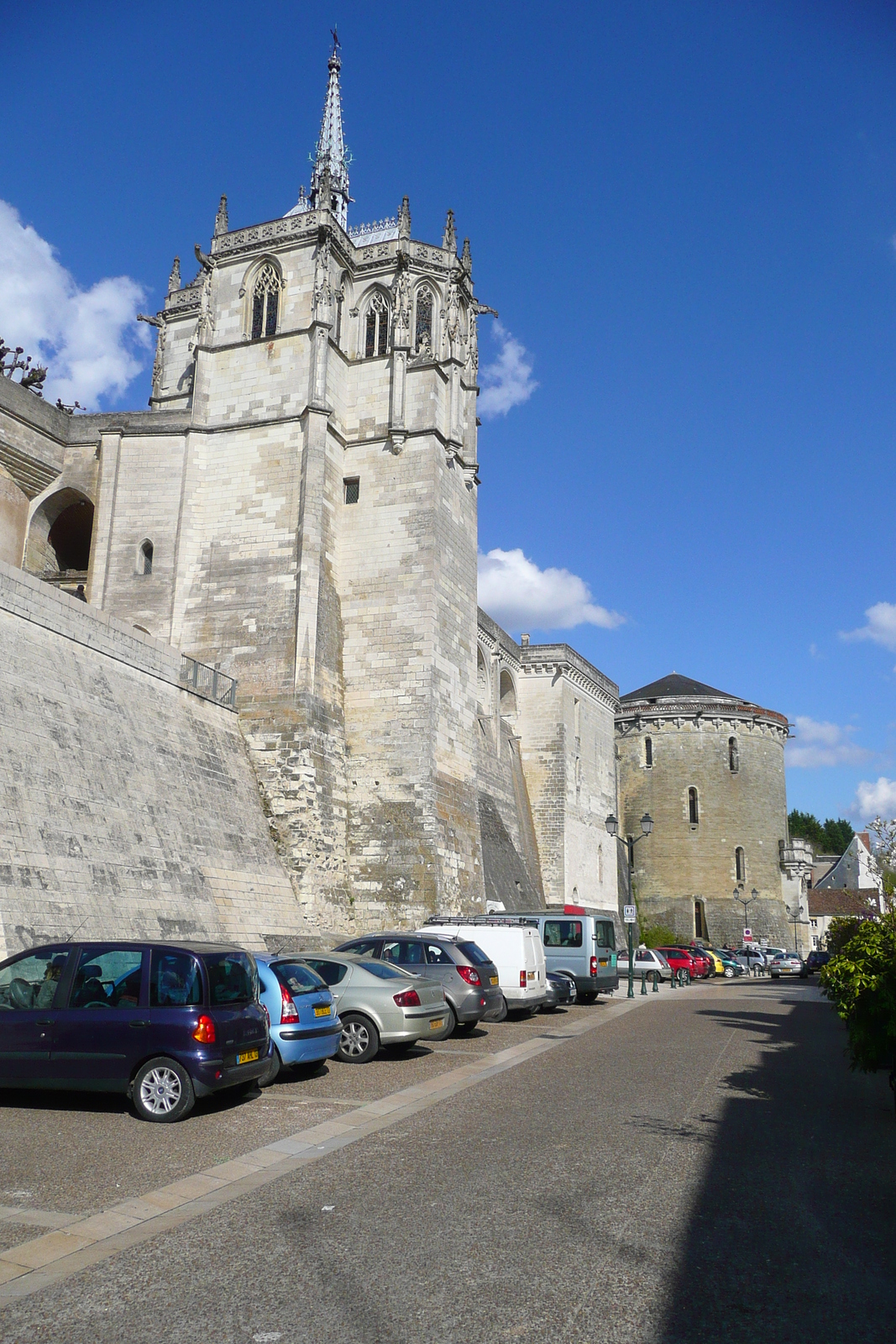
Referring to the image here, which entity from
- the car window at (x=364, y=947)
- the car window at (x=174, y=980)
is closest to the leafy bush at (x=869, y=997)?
the car window at (x=174, y=980)

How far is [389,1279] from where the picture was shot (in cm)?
471

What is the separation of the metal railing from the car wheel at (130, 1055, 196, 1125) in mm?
14533

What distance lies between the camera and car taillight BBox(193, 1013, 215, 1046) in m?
8.50

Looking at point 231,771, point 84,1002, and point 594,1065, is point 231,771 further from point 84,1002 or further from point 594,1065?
point 84,1002

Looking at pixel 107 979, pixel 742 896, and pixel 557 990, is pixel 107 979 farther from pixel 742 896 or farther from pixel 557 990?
pixel 742 896

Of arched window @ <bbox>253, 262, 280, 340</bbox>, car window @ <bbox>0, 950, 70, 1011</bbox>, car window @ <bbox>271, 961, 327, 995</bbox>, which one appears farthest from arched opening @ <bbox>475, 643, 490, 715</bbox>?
car window @ <bbox>0, 950, 70, 1011</bbox>

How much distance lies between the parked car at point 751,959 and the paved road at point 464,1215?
1567 inches

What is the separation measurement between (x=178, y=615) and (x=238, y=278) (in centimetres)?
979

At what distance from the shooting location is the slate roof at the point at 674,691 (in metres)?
61.6

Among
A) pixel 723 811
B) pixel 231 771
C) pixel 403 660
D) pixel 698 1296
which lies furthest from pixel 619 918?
pixel 698 1296

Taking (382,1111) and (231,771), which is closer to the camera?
(382,1111)

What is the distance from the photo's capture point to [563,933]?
21.9 m

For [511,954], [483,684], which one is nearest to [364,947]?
[511,954]

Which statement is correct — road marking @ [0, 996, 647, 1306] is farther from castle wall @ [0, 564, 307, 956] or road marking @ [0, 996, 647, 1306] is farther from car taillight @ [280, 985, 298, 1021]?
castle wall @ [0, 564, 307, 956]
